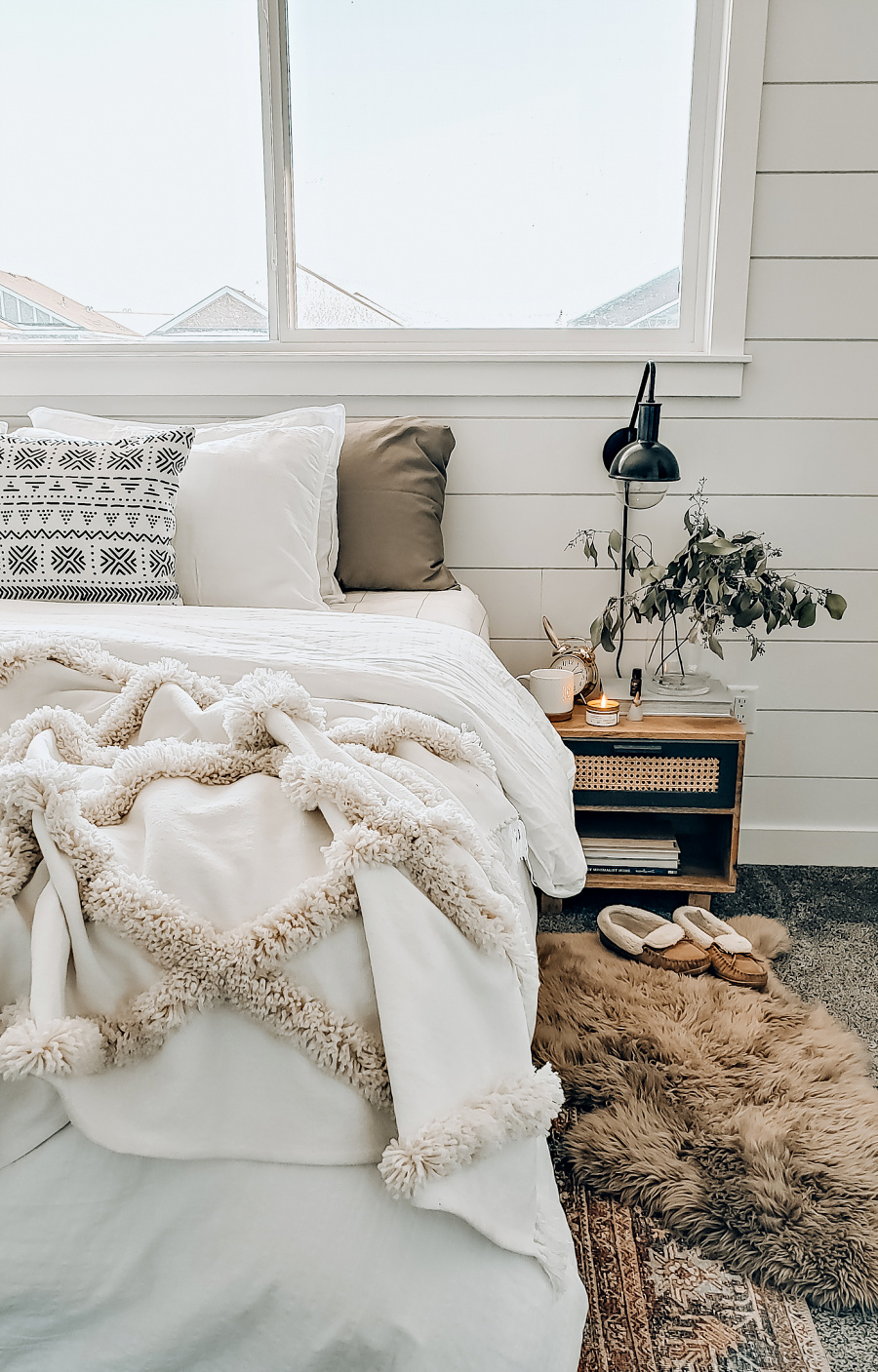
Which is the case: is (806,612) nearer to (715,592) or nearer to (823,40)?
(715,592)

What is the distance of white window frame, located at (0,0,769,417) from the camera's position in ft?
7.23

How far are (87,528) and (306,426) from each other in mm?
552

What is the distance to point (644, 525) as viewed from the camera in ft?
7.84

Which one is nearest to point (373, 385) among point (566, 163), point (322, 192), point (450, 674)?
point (322, 192)

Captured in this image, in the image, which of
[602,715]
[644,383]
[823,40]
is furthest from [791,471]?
[823,40]

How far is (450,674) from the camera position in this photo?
4.62 ft

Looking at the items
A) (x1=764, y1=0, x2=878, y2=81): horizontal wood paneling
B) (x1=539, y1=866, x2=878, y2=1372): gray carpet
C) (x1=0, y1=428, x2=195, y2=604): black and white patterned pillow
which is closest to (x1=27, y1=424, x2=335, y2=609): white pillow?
(x1=0, y1=428, x2=195, y2=604): black and white patterned pillow

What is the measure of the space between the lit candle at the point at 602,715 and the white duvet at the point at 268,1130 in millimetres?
1191

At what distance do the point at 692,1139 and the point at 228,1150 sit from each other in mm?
845

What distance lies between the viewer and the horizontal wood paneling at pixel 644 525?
2.34 m

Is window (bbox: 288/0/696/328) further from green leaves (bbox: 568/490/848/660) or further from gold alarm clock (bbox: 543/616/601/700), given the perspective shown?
gold alarm clock (bbox: 543/616/601/700)

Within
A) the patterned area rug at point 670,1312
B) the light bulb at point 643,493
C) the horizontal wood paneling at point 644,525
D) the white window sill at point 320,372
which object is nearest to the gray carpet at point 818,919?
the patterned area rug at point 670,1312

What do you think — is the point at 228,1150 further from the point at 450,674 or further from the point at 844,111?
the point at 844,111

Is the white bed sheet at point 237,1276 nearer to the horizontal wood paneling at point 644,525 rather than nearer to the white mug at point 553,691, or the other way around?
the white mug at point 553,691
